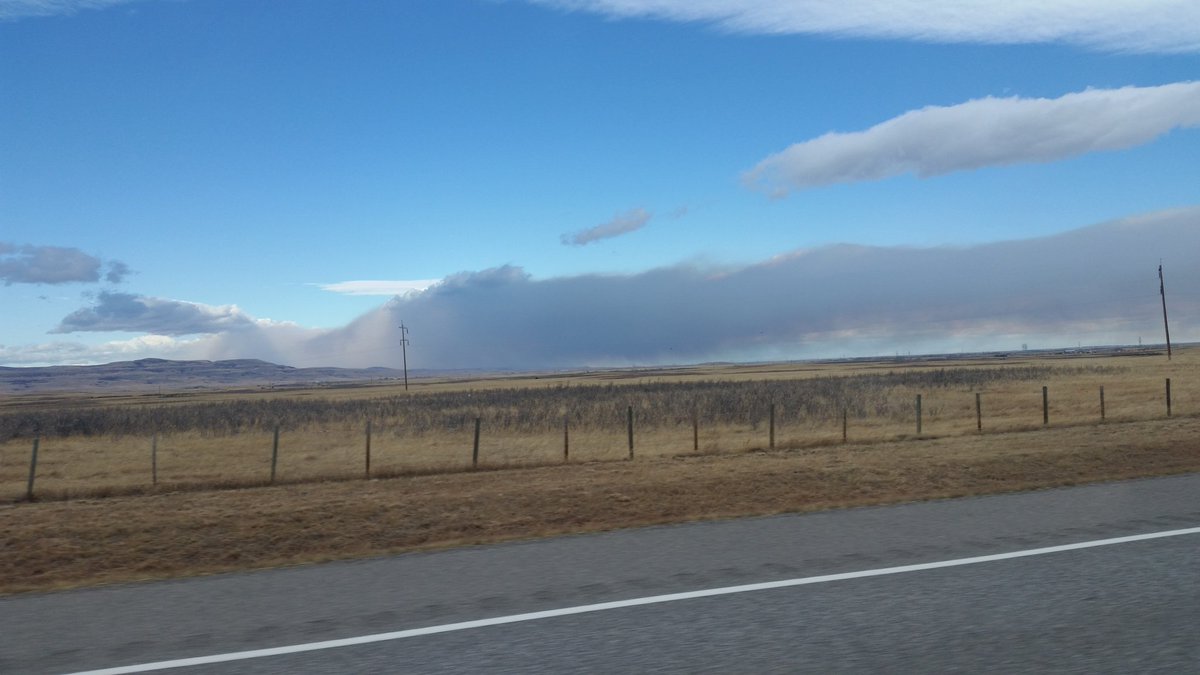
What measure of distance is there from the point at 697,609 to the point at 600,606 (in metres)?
0.75

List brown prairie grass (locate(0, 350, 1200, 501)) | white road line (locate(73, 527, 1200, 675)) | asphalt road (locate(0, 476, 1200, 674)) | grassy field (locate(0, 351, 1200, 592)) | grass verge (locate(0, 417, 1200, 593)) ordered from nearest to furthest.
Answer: asphalt road (locate(0, 476, 1200, 674)) → white road line (locate(73, 527, 1200, 675)) → grass verge (locate(0, 417, 1200, 593)) → grassy field (locate(0, 351, 1200, 592)) → brown prairie grass (locate(0, 350, 1200, 501))

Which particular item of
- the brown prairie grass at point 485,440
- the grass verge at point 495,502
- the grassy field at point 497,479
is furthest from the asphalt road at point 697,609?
the brown prairie grass at point 485,440

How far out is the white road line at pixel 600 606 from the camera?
227 inches

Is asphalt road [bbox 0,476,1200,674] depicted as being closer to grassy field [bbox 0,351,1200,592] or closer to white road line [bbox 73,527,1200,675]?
white road line [bbox 73,527,1200,675]

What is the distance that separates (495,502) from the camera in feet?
48.9

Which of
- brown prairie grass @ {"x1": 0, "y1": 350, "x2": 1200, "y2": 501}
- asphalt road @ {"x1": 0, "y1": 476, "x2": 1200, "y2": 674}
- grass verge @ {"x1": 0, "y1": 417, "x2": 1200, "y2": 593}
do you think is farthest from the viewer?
brown prairie grass @ {"x1": 0, "y1": 350, "x2": 1200, "y2": 501}

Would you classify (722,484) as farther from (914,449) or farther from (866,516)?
(914,449)

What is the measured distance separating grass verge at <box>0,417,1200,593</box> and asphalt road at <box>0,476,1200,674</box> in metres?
2.19

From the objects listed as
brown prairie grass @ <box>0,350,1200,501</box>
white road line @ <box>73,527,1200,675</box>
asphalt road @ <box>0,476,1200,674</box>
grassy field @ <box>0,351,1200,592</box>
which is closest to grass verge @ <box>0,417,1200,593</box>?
grassy field @ <box>0,351,1200,592</box>

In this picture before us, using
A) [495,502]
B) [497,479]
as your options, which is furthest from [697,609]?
[497,479]

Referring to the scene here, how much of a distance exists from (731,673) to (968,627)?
1.85 metres

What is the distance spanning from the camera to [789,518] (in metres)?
11.2

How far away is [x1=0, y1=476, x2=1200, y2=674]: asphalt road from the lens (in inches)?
216

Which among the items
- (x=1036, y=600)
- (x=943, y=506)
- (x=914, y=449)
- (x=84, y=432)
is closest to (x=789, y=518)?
(x=943, y=506)
